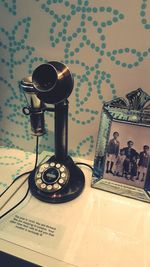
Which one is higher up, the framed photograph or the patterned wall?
the patterned wall

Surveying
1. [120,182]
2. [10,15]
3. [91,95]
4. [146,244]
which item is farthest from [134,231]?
[10,15]

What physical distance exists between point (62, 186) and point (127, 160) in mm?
210

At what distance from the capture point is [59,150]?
77 cm

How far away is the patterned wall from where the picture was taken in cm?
69

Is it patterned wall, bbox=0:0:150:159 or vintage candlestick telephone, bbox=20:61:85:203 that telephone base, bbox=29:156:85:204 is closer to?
vintage candlestick telephone, bbox=20:61:85:203

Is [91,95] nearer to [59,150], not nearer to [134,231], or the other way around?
[59,150]

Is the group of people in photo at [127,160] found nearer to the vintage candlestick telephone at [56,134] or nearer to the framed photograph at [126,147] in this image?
the framed photograph at [126,147]

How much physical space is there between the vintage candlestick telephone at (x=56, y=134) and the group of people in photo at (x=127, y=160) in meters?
0.12

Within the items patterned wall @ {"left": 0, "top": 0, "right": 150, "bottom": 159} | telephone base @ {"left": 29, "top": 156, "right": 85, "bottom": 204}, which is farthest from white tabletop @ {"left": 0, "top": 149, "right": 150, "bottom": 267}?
patterned wall @ {"left": 0, "top": 0, "right": 150, "bottom": 159}

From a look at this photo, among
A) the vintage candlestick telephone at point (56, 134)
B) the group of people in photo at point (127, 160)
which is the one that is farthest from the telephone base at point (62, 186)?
the group of people in photo at point (127, 160)

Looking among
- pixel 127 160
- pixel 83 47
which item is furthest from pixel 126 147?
pixel 83 47

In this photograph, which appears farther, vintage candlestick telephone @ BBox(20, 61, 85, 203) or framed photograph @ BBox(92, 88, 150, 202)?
framed photograph @ BBox(92, 88, 150, 202)

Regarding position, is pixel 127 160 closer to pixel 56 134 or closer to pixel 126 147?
pixel 126 147

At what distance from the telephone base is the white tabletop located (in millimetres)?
20
